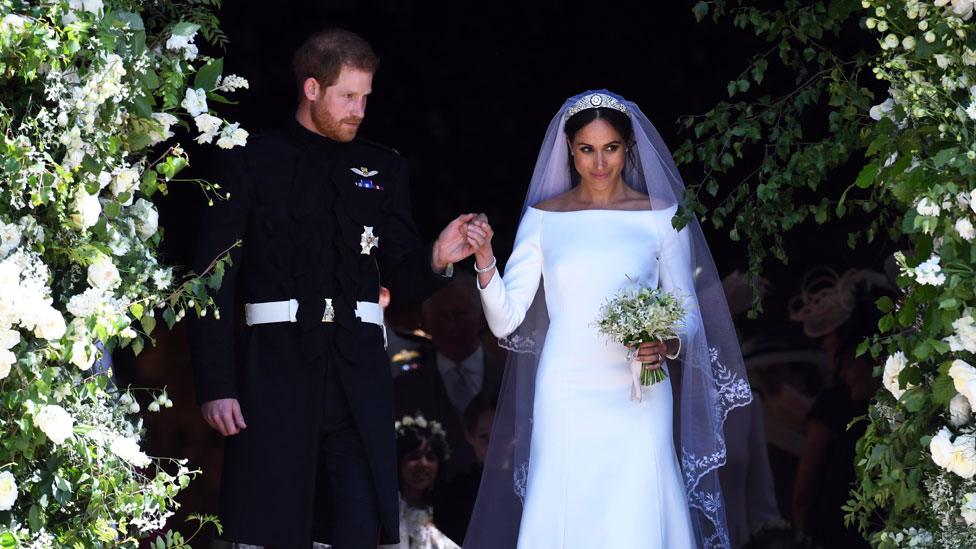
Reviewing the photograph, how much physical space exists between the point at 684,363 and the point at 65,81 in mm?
2492

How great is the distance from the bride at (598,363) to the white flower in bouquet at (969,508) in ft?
4.87

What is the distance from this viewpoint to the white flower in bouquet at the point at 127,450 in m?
3.48

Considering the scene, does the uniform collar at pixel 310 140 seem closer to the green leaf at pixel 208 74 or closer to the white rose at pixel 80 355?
the green leaf at pixel 208 74

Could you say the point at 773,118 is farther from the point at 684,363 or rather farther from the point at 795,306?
the point at 795,306

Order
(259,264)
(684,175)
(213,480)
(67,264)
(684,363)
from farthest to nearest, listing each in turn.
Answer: (684,175), (213,480), (684,363), (259,264), (67,264)

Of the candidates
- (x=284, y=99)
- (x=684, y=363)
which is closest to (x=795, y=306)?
(x=684, y=363)

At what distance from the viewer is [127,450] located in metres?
3.49

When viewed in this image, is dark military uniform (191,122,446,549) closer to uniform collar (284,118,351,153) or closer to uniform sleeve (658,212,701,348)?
uniform collar (284,118,351,153)

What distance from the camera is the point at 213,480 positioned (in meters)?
6.46

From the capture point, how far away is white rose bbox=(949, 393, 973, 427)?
3566 mm

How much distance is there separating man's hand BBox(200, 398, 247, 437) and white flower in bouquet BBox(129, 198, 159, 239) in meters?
0.89

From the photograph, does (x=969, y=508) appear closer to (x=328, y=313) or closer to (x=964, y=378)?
(x=964, y=378)

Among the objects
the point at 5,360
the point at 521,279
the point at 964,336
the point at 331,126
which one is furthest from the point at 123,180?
the point at 964,336

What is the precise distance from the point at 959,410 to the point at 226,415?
7.11ft
